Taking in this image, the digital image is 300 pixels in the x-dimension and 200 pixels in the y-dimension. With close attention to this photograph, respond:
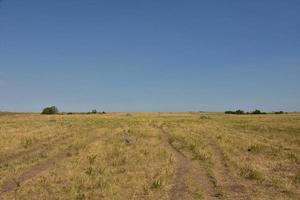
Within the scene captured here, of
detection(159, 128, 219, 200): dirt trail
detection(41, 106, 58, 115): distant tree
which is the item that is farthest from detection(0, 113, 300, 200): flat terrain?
detection(41, 106, 58, 115): distant tree

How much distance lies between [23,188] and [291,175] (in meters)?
9.98

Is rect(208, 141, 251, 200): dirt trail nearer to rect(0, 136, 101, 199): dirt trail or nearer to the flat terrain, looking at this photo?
the flat terrain

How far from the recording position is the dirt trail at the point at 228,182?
14.1 m

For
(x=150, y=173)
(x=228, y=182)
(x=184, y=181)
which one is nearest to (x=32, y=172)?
(x=150, y=173)

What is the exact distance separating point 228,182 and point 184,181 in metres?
1.55

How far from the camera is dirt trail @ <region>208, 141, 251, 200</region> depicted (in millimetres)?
14078

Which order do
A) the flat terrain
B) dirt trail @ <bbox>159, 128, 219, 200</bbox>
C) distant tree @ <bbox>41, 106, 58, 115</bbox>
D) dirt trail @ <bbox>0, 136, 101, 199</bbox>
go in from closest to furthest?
dirt trail @ <bbox>159, 128, 219, 200</bbox> < the flat terrain < dirt trail @ <bbox>0, 136, 101, 199</bbox> < distant tree @ <bbox>41, 106, 58, 115</bbox>

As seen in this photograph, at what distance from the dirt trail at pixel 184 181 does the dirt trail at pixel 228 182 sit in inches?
17.5

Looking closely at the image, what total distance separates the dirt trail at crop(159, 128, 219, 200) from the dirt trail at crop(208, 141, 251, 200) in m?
0.44

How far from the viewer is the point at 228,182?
16328 millimetres

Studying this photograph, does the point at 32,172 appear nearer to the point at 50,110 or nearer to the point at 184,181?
the point at 184,181

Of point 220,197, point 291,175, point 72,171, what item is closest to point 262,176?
point 291,175

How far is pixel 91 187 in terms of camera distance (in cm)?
1511

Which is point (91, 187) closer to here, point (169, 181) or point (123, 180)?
point (123, 180)
